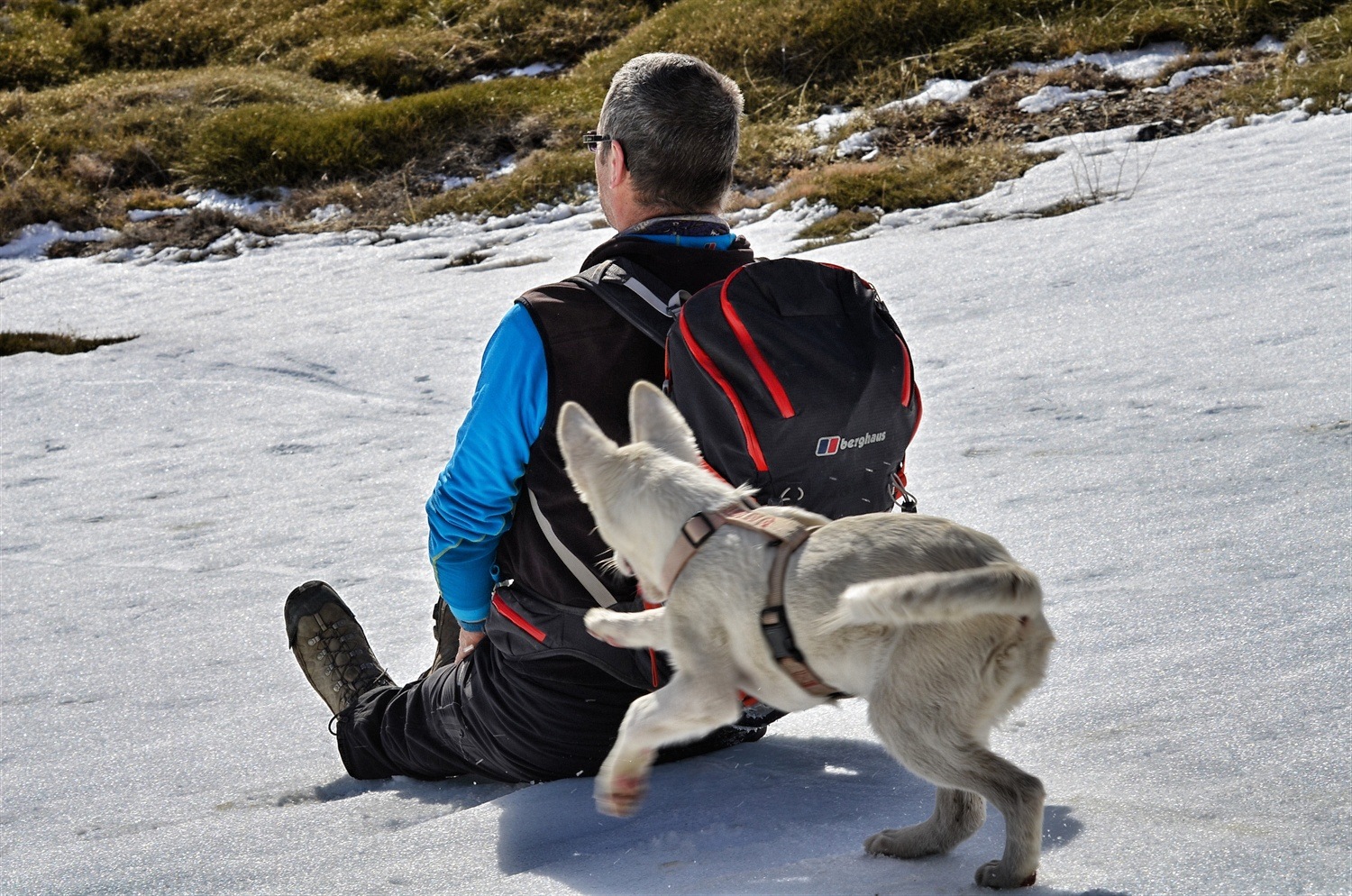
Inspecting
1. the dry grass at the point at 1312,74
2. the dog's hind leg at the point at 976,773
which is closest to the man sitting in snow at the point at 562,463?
the dog's hind leg at the point at 976,773

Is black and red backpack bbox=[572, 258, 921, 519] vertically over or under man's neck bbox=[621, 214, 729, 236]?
under

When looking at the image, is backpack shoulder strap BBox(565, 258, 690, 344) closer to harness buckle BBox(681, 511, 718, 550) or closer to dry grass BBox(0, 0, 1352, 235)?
harness buckle BBox(681, 511, 718, 550)

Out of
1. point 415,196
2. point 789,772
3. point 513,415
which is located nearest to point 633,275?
point 513,415

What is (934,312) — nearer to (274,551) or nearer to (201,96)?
(274,551)

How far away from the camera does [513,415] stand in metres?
2.65

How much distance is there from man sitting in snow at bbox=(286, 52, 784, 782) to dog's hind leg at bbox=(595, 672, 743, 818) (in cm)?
69

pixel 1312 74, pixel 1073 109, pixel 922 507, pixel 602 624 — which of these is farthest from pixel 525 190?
pixel 602 624

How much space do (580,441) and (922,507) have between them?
291cm

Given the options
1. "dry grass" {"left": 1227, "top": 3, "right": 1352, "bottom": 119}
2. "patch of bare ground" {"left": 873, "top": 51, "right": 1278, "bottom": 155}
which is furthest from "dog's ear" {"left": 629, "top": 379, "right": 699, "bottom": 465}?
"patch of bare ground" {"left": 873, "top": 51, "right": 1278, "bottom": 155}

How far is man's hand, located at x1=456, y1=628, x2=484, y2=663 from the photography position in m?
3.04

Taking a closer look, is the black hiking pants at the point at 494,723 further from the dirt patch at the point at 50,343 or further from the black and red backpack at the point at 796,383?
the dirt patch at the point at 50,343

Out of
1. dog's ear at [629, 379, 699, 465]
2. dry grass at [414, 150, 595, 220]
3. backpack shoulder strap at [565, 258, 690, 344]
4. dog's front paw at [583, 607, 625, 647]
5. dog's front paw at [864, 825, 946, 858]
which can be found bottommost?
dog's front paw at [864, 825, 946, 858]

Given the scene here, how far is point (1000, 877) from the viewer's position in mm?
1974

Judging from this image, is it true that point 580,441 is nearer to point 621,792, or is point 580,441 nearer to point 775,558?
point 775,558
